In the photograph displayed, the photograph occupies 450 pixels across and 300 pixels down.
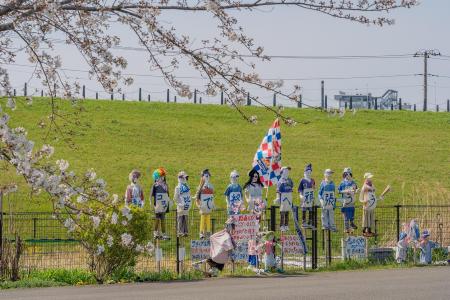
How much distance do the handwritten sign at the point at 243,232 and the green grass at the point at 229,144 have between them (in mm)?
11388

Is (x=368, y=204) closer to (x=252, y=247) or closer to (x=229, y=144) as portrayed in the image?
(x=252, y=247)

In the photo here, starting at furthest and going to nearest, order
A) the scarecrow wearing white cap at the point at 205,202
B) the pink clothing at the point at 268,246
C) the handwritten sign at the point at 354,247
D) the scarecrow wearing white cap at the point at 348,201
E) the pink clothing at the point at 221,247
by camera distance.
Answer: the scarecrow wearing white cap at the point at 348,201 → the scarecrow wearing white cap at the point at 205,202 → the handwritten sign at the point at 354,247 → the pink clothing at the point at 268,246 → the pink clothing at the point at 221,247

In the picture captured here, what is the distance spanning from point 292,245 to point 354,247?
149 cm

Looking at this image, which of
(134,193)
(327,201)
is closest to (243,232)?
(134,193)

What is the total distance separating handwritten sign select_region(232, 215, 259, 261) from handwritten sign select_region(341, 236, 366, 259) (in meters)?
2.12

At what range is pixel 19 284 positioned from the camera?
1455cm

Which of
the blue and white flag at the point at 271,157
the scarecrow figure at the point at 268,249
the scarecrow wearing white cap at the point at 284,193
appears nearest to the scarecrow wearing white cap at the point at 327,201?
the scarecrow wearing white cap at the point at 284,193

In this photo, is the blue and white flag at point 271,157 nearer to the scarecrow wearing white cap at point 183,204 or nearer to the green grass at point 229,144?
the scarecrow wearing white cap at point 183,204

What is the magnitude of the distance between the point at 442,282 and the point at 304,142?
3059cm

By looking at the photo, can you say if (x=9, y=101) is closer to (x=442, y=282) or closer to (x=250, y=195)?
(x=442, y=282)

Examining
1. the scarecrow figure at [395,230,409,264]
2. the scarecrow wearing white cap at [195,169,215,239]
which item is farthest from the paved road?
the scarecrow wearing white cap at [195,169,215,239]

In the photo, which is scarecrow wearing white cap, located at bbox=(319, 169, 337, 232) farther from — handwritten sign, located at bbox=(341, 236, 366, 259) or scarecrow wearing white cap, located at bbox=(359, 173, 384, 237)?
handwritten sign, located at bbox=(341, 236, 366, 259)

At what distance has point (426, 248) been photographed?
1847cm

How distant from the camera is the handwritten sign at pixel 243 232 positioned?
659 inches
